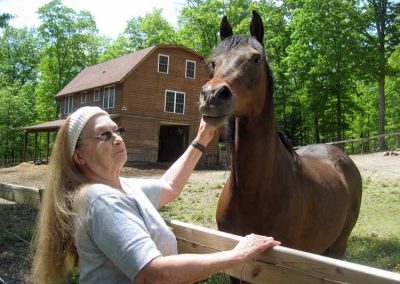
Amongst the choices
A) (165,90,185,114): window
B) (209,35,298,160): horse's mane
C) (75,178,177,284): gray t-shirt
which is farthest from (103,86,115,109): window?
(75,178,177,284): gray t-shirt

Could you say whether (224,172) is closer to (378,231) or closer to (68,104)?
(378,231)

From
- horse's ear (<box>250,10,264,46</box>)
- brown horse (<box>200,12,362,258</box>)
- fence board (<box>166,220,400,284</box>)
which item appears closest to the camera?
fence board (<box>166,220,400,284</box>)

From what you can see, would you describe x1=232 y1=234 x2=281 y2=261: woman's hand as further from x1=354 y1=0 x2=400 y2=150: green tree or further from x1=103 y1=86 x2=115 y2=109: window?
x1=103 y1=86 x2=115 y2=109: window

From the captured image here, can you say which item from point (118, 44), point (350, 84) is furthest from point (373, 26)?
point (118, 44)

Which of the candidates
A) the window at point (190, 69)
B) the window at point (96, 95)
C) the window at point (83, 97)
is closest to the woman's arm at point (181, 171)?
the window at point (190, 69)

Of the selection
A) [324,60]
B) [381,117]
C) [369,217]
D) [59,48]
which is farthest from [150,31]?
[369,217]

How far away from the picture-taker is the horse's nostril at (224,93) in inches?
118

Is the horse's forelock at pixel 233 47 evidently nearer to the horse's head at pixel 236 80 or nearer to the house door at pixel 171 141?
the horse's head at pixel 236 80

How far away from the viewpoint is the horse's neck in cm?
354

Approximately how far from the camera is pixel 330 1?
30281 mm

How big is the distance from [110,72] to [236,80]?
3277cm

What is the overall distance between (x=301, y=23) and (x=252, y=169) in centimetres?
3044

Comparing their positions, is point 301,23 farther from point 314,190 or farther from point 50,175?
point 50,175

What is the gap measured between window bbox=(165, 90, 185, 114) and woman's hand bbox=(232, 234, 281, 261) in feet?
102
